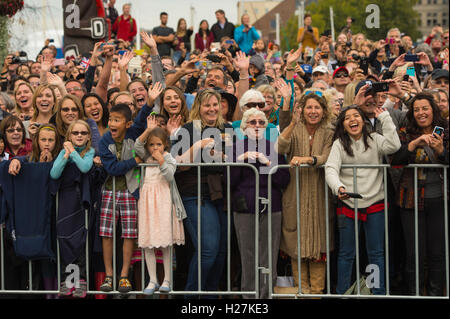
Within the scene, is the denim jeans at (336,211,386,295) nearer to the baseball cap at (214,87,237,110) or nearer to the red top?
the baseball cap at (214,87,237,110)

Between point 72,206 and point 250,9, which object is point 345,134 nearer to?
point 72,206

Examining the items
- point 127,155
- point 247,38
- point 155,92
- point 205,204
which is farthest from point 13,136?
point 247,38

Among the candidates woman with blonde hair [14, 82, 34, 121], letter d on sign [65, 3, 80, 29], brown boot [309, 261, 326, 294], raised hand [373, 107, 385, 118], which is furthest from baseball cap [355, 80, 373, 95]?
letter d on sign [65, 3, 80, 29]

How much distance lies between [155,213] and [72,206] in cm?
78

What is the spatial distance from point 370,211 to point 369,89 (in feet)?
4.19

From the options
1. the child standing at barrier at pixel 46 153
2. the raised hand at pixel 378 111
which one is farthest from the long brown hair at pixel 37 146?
the raised hand at pixel 378 111

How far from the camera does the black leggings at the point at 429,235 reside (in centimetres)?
638

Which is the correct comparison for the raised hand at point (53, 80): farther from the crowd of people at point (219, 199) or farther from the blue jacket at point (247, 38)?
the blue jacket at point (247, 38)

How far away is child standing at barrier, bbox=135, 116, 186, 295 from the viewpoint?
6375mm

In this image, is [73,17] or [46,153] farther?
[73,17]

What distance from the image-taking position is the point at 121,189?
653 centimetres

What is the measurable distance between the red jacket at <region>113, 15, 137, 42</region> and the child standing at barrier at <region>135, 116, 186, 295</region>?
853 centimetres

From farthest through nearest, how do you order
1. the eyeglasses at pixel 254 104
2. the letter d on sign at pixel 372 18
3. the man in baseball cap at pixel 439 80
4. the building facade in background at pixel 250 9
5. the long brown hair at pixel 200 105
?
the building facade in background at pixel 250 9 → the man in baseball cap at pixel 439 80 → the letter d on sign at pixel 372 18 → the eyeglasses at pixel 254 104 → the long brown hair at pixel 200 105
